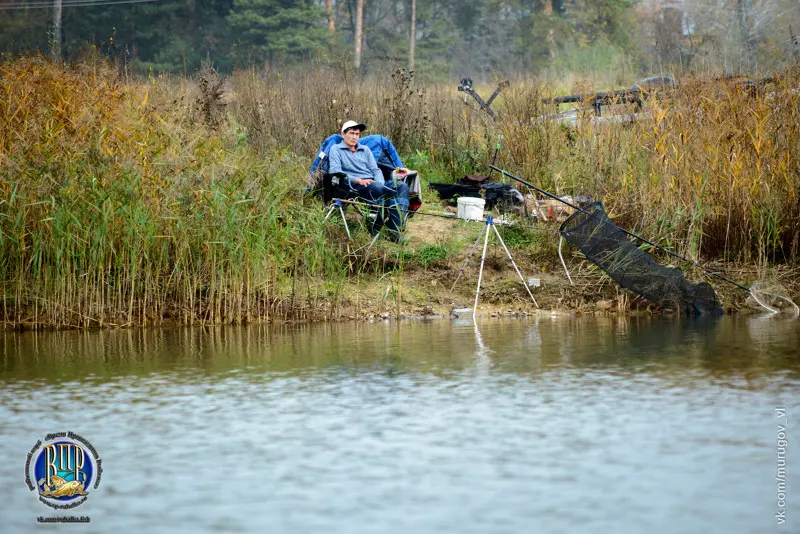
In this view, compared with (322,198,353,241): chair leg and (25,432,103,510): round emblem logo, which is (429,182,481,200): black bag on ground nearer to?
(322,198,353,241): chair leg

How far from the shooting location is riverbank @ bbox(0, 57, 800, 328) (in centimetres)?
1076

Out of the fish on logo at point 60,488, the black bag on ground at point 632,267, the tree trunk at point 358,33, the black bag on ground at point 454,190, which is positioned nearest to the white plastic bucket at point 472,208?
the black bag on ground at point 454,190

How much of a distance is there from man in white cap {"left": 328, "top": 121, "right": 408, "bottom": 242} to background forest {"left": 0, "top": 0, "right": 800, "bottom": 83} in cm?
1775

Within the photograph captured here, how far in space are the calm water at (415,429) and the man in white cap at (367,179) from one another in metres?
2.69

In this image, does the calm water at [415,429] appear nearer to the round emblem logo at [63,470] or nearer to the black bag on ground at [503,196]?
the round emblem logo at [63,470]

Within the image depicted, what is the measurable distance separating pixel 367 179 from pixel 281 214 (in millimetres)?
1136

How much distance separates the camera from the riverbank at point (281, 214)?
1076cm

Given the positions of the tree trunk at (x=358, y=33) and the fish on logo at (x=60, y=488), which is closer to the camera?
the fish on logo at (x=60, y=488)

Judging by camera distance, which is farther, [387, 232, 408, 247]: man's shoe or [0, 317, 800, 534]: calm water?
[387, 232, 408, 247]: man's shoe

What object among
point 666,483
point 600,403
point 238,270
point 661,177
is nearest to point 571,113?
point 661,177

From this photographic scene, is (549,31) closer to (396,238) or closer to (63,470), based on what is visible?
(396,238)

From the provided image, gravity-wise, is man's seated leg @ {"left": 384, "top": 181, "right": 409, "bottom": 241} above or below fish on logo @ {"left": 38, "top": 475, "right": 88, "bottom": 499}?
above

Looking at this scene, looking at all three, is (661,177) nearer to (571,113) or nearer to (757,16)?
(571,113)

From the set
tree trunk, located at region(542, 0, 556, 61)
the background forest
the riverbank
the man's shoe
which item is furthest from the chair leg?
tree trunk, located at region(542, 0, 556, 61)
